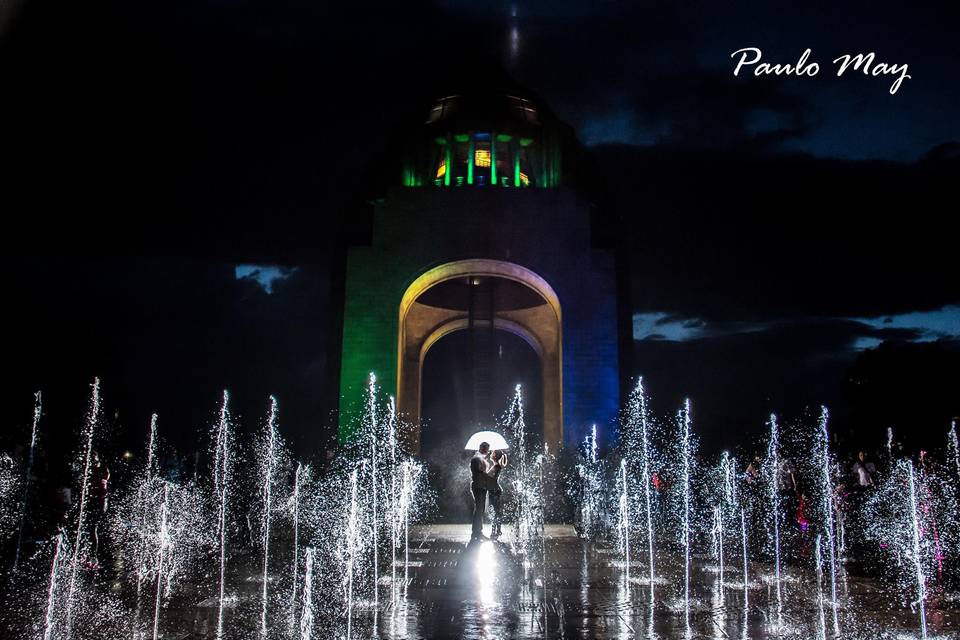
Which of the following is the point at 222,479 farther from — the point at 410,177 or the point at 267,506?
the point at 410,177

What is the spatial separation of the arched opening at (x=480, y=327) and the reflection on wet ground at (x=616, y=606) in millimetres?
14096

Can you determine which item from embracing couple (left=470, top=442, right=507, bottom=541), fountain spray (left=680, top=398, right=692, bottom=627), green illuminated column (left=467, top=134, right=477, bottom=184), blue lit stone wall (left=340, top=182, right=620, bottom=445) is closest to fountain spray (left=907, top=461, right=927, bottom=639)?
fountain spray (left=680, top=398, right=692, bottom=627)

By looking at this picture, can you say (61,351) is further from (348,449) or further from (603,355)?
(603,355)

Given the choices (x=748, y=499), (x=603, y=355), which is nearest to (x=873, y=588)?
(x=748, y=499)

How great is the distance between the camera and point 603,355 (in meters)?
18.3

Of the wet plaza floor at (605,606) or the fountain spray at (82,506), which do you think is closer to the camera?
the wet plaza floor at (605,606)

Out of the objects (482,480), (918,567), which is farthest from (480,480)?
(918,567)

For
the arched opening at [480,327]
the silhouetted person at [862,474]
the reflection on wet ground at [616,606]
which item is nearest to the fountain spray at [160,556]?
the reflection on wet ground at [616,606]

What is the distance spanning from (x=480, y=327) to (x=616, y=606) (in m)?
18.6

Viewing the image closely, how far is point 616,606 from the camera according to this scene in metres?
5.91

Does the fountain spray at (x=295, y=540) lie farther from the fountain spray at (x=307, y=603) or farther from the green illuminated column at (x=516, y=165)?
the green illuminated column at (x=516, y=165)

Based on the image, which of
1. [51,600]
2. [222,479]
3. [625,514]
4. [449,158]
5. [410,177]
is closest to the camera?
[51,600]

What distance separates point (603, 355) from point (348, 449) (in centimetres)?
655

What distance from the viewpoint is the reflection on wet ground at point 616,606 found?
504 centimetres
